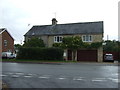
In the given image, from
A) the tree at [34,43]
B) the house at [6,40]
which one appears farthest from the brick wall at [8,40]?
the tree at [34,43]

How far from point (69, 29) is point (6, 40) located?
19369 millimetres

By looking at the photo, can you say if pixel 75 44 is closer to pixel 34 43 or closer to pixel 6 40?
pixel 34 43

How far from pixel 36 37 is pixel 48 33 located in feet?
8.60

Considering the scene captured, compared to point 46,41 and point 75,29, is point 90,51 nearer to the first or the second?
point 75,29

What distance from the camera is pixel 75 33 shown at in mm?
48625

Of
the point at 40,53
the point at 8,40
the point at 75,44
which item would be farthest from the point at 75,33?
the point at 8,40

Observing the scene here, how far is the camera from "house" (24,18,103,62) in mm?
44688

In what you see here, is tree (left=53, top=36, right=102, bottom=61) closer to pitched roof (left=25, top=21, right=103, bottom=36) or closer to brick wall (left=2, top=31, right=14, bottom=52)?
pitched roof (left=25, top=21, right=103, bottom=36)

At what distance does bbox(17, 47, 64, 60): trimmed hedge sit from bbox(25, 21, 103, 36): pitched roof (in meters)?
9.92

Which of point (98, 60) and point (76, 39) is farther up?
point (76, 39)

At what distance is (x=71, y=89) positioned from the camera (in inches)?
400

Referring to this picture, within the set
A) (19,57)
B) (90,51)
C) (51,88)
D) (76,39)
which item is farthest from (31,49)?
(51,88)

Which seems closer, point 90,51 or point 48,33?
point 90,51

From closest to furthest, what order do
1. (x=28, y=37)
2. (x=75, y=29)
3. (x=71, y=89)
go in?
(x=71, y=89), (x=75, y=29), (x=28, y=37)
